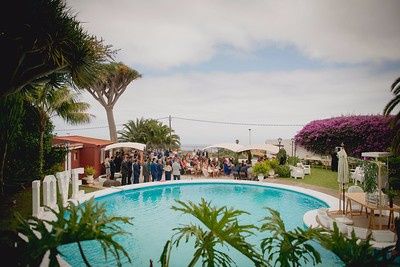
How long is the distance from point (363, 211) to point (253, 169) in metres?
9.74

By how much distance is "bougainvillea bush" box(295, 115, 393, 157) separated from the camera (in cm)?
2550

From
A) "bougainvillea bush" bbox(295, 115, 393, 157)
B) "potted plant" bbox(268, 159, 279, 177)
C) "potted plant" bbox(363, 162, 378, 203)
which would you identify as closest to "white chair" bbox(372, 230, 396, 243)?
"potted plant" bbox(363, 162, 378, 203)

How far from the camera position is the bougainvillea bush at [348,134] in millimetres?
25500

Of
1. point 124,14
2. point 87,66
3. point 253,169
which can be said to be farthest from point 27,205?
point 253,169

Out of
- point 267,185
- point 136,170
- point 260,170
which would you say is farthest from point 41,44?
point 260,170

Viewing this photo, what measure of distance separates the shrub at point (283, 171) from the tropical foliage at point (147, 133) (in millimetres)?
17838

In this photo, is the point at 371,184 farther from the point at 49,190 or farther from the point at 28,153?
the point at 28,153

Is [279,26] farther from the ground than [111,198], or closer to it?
farther from the ground

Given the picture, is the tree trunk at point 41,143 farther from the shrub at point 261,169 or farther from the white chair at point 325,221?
the shrub at point 261,169

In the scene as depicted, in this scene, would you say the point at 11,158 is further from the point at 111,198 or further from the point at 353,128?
the point at 353,128

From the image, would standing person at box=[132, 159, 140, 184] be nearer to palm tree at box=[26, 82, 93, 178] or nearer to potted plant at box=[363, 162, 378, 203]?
palm tree at box=[26, 82, 93, 178]

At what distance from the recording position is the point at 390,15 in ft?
36.7

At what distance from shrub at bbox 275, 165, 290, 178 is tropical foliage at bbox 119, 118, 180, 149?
1784 cm

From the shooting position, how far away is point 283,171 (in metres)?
20.7
